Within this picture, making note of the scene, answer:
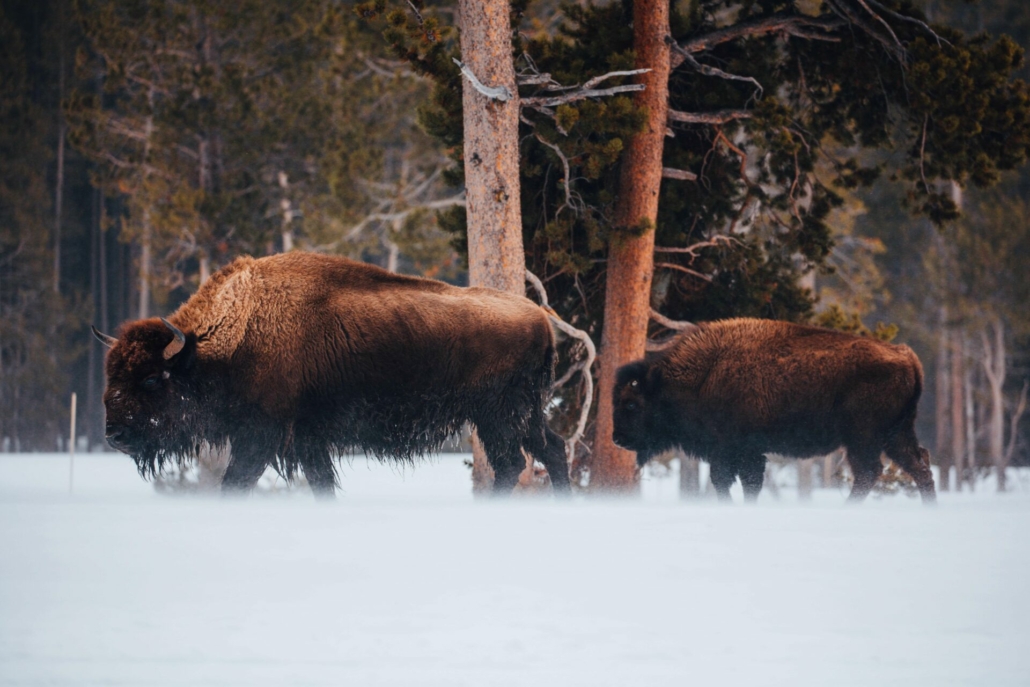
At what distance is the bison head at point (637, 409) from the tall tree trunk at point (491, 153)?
1.39 m

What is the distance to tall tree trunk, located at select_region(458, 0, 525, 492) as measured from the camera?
9891 millimetres

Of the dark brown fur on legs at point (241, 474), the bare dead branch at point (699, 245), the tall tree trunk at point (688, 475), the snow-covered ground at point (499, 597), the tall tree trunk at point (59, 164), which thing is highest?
the tall tree trunk at point (59, 164)

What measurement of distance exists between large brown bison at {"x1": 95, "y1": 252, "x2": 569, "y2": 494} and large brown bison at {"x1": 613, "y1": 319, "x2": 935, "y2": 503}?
75.9 inches

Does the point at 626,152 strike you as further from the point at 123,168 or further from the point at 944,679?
the point at 123,168

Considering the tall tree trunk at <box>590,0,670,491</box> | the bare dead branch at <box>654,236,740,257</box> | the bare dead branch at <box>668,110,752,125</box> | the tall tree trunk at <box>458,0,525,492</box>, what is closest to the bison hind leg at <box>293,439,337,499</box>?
the tall tree trunk at <box>458,0,525,492</box>

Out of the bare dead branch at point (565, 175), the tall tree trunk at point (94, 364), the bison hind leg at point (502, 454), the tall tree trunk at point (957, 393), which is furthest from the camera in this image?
the tall tree trunk at point (94, 364)

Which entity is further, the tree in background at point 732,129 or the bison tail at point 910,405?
the tree in background at point 732,129

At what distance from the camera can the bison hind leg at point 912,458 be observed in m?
9.90

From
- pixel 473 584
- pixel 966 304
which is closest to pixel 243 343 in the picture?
pixel 473 584

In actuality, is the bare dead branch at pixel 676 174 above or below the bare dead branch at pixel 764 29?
below

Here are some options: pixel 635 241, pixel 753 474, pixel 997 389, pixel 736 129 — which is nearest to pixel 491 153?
pixel 635 241

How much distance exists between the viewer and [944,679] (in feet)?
13.3

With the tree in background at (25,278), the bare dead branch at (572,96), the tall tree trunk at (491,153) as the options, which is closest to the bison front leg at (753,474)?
the tall tree trunk at (491,153)

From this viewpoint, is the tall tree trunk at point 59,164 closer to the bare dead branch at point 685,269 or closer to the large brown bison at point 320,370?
the bare dead branch at point 685,269
